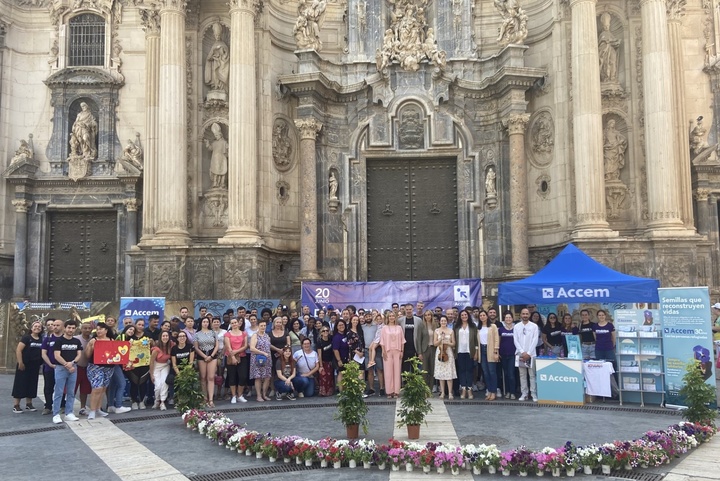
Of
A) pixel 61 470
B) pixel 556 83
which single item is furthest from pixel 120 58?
pixel 61 470

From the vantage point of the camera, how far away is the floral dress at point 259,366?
49.1ft

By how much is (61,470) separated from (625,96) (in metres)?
20.6

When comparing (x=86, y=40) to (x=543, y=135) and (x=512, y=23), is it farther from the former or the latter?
(x=543, y=135)

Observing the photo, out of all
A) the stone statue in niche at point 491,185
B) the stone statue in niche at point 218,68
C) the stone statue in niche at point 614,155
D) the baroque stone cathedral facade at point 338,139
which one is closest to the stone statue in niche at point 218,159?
the baroque stone cathedral facade at point 338,139

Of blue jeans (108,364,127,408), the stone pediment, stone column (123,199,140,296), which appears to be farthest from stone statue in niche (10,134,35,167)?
blue jeans (108,364,127,408)

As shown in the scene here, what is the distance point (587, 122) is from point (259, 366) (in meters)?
13.5

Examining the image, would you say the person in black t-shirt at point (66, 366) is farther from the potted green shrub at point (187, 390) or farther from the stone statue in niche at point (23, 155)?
the stone statue in niche at point (23, 155)

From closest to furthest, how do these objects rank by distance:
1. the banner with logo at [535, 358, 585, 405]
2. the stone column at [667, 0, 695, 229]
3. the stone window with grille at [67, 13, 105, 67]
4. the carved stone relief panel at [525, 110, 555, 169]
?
1. the banner with logo at [535, 358, 585, 405]
2. the stone column at [667, 0, 695, 229]
3. the carved stone relief panel at [525, 110, 555, 169]
4. the stone window with grille at [67, 13, 105, 67]

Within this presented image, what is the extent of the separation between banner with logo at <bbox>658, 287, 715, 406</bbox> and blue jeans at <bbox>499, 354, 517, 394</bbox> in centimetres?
314

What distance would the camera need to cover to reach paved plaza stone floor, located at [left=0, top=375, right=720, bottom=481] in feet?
28.8

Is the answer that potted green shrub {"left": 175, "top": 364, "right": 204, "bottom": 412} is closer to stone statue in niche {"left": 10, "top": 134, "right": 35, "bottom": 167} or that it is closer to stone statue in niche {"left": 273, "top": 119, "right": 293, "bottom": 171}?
stone statue in niche {"left": 273, "top": 119, "right": 293, "bottom": 171}

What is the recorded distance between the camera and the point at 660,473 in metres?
8.73

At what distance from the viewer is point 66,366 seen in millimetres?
12930

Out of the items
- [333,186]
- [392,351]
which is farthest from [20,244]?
[392,351]
